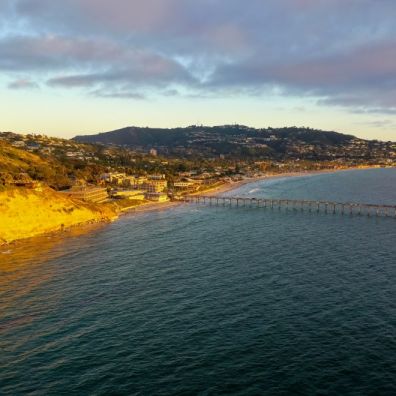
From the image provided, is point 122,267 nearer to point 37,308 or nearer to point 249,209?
point 37,308

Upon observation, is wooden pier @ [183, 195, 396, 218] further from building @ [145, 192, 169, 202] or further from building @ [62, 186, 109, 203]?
building @ [62, 186, 109, 203]

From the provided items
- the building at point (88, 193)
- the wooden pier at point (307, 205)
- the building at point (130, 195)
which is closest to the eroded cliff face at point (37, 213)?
the building at point (88, 193)

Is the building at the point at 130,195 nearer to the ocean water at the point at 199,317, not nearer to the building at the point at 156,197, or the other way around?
the building at the point at 156,197

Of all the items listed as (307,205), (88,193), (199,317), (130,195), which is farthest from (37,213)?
(307,205)

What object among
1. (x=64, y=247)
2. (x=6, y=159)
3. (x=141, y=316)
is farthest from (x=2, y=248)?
(x=6, y=159)

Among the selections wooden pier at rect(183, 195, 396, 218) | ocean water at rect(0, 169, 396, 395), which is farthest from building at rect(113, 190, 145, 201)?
ocean water at rect(0, 169, 396, 395)

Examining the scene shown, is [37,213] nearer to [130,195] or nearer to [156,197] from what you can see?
[130,195]
